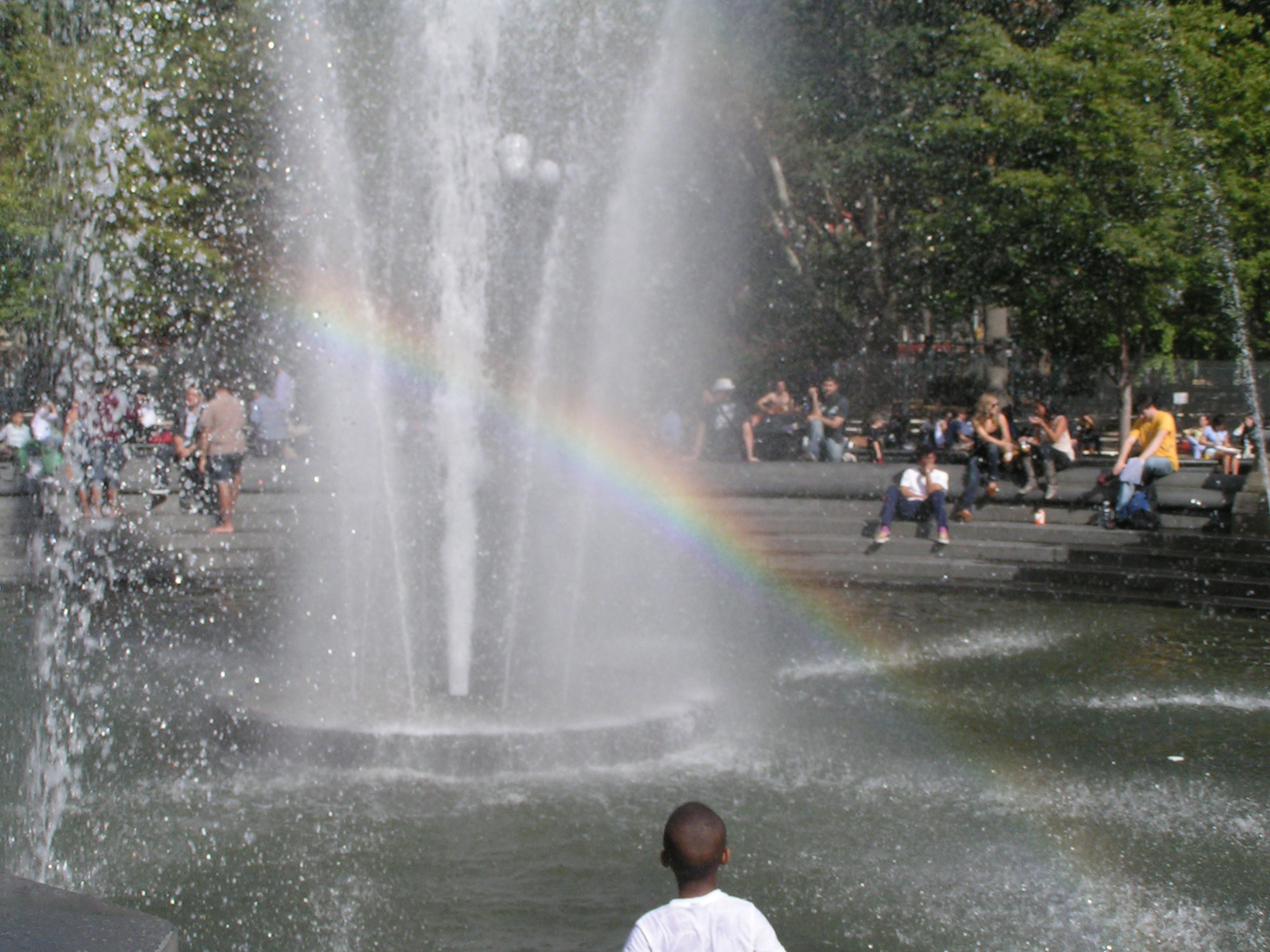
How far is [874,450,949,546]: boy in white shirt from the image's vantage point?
→ 43.1 ft

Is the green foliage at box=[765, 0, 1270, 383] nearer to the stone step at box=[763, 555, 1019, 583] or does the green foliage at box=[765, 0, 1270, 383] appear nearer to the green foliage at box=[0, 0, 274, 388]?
the stone step at box=[763, 555, 1019, 583]

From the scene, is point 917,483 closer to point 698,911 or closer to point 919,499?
point 919,499

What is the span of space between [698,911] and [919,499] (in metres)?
11.3

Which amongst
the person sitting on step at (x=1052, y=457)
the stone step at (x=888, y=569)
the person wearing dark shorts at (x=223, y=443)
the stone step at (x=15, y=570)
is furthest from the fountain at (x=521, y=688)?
the person sitting on step at (x=1052, y=457)

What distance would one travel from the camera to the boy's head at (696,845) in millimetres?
2580

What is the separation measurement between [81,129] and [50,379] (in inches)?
314

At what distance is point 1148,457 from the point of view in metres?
12.6

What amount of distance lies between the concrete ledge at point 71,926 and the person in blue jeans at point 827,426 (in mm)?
14599

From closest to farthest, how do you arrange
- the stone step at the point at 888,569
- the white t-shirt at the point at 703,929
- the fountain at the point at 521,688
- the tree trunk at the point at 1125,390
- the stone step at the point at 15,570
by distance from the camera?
the white t-shirt at the point at 703,929
the fountain at the point at 521,688
the stone step at the point at 15,570
the stone step at the point at 888,569
the tree trunk at the point at 1125,390

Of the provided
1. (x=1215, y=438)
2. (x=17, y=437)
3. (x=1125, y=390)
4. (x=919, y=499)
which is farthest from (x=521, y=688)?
(x=1125, y=390)

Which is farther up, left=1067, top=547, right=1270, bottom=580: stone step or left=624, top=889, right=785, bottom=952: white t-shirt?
left=624, top=889, right=785, bottom=952: white t-shirt

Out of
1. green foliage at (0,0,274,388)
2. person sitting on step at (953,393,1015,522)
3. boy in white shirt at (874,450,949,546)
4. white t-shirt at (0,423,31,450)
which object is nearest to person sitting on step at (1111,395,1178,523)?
person sitting on step at (953,393,1015,522)

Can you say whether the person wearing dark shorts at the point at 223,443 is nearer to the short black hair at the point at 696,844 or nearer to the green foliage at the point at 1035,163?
the short black hair at the point at 696,844

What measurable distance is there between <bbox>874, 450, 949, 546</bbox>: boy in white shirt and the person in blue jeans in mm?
3391
